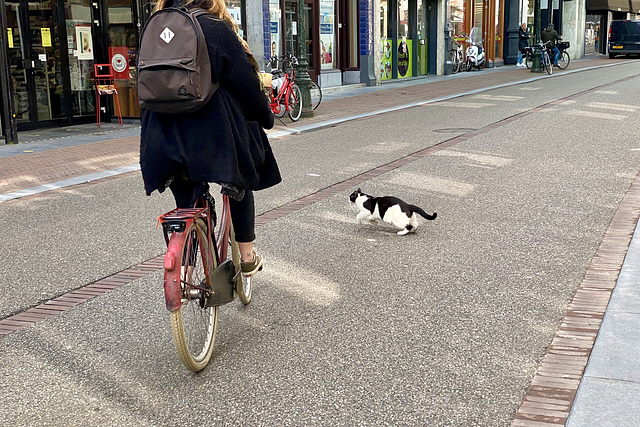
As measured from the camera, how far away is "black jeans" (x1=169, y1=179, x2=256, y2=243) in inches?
150

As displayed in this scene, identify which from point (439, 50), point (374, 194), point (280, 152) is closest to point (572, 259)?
point (374, 194)

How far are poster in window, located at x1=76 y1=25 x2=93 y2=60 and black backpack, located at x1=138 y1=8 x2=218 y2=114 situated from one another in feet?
44.9

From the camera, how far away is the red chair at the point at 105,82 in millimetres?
16141

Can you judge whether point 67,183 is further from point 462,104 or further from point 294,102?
point 462,104

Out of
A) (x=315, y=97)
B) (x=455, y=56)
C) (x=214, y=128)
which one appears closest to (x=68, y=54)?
(x=315, y=97)

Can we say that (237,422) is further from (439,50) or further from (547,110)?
(439,50)

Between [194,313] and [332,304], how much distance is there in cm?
130

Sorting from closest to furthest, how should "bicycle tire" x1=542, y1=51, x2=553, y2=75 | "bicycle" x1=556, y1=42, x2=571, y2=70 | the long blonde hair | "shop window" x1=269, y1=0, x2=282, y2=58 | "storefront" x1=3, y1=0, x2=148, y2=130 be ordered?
the long blonde hair → "storefront" x1=3, y1=0, x2=148, y2=130 → "shop window" x1=269, y1=0, x2=282, y2=58 → "bicycle tire" x1=542, y1=51, x2=553, y2=75 → "bicycle" x1=556, y1=42, x2=571, y2=70

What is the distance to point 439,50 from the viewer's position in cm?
3077

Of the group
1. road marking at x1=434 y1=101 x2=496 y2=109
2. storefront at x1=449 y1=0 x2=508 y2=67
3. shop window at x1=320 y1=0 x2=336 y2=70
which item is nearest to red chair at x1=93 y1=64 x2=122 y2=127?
road marking at x1=434 y1=101 x2=496 y2=109

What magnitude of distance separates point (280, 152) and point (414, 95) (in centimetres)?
1061

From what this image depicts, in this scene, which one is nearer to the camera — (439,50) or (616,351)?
(616,351)

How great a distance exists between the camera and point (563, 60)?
114ft

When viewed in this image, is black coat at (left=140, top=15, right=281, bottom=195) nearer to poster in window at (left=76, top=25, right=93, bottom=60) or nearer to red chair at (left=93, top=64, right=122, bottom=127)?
red chair at (left=93, top=64, right=122, bottom=127)
